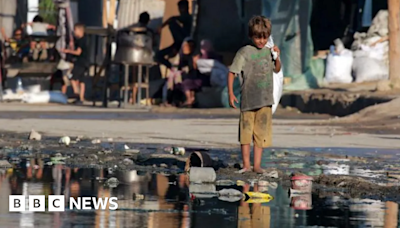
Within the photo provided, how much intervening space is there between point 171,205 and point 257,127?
9.38 ft

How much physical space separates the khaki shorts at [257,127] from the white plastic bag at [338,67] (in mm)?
15011

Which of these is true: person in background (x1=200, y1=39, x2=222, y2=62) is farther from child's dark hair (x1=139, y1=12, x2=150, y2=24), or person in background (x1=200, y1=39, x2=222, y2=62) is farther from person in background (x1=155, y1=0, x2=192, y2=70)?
person in background (x1=155, y1=0, x2=192, y2=70)

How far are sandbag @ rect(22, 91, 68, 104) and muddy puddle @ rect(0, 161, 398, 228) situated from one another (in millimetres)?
16136

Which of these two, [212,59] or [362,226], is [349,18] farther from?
[362,226]

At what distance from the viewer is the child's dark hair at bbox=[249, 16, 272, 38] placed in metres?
9.93

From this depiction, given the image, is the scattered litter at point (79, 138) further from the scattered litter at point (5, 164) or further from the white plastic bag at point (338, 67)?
the white plastic bag at point (338, 67)

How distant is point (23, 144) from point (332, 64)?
1320 centimetres

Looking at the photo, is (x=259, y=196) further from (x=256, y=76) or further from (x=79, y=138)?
(x=79, y=138)

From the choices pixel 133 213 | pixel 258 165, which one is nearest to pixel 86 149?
pixel 258 165

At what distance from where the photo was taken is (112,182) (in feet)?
29.6

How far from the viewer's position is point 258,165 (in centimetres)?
1007

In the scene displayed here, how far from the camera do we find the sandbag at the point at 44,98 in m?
25.9

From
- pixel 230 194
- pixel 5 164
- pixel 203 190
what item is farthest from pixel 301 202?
pixel 5 164

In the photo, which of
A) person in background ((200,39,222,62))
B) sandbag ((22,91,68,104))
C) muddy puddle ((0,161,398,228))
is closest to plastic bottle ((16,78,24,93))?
sandbag ((22,91,68,104))
